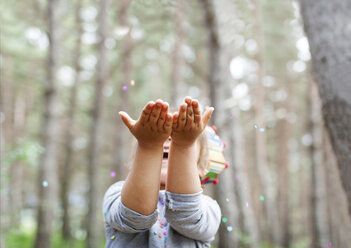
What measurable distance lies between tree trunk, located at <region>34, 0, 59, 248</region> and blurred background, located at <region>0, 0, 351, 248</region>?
2cm

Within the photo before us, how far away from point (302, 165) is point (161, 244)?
63.9ft

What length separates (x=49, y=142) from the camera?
7.26 metres

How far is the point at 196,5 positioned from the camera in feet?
21.3

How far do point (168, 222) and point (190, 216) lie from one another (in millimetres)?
148

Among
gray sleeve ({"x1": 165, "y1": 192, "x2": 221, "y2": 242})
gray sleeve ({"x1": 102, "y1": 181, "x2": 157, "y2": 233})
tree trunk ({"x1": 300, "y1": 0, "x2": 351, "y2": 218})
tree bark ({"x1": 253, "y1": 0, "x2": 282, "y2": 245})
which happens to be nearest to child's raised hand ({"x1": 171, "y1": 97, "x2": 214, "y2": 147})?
gray sleeve ({"x1": 165, "y1": 192, "x2": 221, "y2": 242})

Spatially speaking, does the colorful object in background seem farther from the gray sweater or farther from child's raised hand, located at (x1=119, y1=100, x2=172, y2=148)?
child's raised hand, located at (x1=119, y1=100, x2=172, y2=148)

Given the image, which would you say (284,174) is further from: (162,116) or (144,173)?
(162,116)

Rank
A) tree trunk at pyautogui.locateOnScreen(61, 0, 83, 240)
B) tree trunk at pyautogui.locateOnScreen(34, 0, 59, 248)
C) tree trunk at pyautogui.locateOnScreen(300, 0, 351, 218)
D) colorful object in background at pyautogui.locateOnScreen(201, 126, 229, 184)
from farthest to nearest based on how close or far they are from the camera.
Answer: tree trunk at pyautogui.locateOnScreen(61, 0, 83, 240), tree trunk at pyautogui.locateOnScreen(34, 0, 59, 248), tree trunk at pyautogui.locateOnScreen(300, 0, 351, 218), colorful object in background at pyautogui.locateOnScreen(201, 126, 229, 184)

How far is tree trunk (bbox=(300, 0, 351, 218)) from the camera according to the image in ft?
7.70

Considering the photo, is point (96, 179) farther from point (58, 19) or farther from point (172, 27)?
point (172, 27)

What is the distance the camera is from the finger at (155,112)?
136 centimetres

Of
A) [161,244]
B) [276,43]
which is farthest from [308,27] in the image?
[276,43]

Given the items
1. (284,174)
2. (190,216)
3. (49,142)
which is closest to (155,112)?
(190,216)

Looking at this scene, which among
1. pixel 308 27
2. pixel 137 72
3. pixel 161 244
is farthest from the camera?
pixel 137 72
